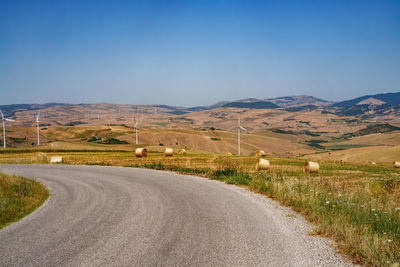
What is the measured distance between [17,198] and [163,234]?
29.4ft

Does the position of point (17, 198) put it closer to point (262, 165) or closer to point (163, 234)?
point (163, 234)

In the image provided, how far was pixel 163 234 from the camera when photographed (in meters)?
9.25

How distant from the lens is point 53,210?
43.0ft

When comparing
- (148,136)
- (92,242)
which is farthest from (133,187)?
(148,136)

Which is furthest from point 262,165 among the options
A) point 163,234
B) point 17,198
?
point 163,234

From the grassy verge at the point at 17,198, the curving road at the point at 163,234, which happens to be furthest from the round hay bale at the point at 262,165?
the grassy verge at the point at 17,198

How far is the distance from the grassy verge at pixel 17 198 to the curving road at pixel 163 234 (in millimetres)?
518

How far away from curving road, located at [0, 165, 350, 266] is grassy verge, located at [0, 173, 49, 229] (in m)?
0.52

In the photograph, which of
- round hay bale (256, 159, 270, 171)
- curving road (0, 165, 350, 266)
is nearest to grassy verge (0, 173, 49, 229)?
curving road (0, 165, 350, 266)

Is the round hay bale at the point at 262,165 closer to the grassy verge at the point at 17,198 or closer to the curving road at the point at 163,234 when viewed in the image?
the curving road at the point at 163,234

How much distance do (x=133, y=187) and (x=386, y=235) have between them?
13329 mm

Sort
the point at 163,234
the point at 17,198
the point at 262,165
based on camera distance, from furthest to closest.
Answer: the point at 262,165
the point at 17,198
the point at 163,234

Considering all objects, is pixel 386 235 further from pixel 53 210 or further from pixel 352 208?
pixel 53 210

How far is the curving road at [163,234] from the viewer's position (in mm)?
7449
